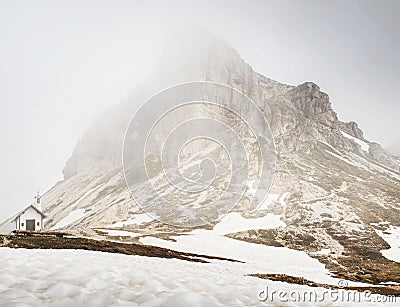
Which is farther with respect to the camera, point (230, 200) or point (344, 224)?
point (230, 200)

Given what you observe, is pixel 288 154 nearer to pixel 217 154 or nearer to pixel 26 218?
pixel 217 154

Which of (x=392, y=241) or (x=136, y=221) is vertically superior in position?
(x=136, y=221)

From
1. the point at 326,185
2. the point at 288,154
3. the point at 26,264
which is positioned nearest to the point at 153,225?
the point at 326,185

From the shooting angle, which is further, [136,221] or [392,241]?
[136,221]

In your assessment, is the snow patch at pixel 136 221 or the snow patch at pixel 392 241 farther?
the snow patch at pixel 136 221

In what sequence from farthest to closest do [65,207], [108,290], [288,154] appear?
[288,154] < [65,207] < [108,290]

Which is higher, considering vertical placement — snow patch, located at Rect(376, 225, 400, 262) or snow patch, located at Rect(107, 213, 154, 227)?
snow patch, located at Rect(107, 213, 154, 227)

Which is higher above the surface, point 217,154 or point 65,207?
point 217,154

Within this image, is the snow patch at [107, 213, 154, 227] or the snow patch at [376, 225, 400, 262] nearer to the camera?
the snow patch at [376, 225, 400, 262]

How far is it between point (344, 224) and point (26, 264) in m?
104

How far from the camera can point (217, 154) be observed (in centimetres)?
18038

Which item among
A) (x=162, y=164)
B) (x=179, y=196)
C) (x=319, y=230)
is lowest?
(x=319, y=230)

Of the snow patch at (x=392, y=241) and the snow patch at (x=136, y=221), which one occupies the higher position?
the snow patch at (x=136, y=221)

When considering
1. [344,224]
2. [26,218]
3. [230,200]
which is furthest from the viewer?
[230,200]
